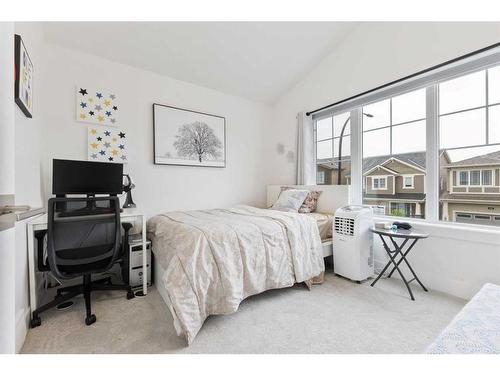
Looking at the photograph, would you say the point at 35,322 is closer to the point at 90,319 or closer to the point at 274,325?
the point at 90,319

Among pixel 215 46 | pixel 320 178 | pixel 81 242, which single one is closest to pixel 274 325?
pixel 81 242

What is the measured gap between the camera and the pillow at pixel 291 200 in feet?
9.62

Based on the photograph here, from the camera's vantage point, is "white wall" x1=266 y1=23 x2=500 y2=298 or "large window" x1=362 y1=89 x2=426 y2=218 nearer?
"white wall" x1=266 y1=23 x2=500 y2=298

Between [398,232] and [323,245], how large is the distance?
74 centimetres

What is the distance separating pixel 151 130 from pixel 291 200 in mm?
2034

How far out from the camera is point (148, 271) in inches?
89.1

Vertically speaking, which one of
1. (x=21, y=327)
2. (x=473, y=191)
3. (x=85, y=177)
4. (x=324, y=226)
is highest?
(x=85, y=177)

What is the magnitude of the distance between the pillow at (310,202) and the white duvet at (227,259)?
1.95 feet

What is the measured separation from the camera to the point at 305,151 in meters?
3.36

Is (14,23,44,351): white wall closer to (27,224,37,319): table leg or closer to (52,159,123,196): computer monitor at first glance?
(27,224,37,319): table leg

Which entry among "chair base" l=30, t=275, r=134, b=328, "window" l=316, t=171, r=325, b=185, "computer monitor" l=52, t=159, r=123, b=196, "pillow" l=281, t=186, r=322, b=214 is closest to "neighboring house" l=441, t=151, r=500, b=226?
"pillow" l=281, t=186, r=322, b=214

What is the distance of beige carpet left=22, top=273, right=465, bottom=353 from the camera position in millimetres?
1386

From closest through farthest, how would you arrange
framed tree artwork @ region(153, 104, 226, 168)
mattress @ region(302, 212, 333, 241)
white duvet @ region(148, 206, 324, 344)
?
1. white duvet @ region(148, 206, 324, 344)
2. mattress @ region(302, 212, 333, 241)
3. framed tree artwork @ region(153, 104, 226, 168)

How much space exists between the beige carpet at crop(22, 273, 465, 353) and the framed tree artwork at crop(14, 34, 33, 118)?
5.09 ft
